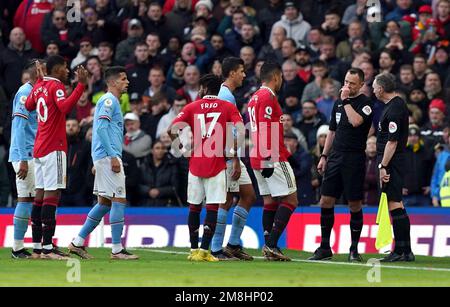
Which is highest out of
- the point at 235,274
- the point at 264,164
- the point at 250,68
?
the point at 250,68

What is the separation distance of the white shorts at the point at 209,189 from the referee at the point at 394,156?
84.5 inches

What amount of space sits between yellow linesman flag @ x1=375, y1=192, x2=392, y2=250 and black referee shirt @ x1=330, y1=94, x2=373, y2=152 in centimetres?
95

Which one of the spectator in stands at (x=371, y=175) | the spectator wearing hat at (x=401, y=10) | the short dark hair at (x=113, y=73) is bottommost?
the spectator in stands at (x=371, y=175)

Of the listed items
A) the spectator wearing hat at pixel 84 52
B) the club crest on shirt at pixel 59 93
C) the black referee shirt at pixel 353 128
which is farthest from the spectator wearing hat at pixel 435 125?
the club crest on shirt at pixel 59 93

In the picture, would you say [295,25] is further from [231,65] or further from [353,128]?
[353,128]

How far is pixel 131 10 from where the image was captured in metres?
27.3

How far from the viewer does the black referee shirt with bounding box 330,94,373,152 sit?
17.3m

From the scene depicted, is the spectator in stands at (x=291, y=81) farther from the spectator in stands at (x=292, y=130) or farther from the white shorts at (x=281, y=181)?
the white shorts at (x=281, y=181)

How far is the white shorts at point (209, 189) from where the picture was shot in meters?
17.0
